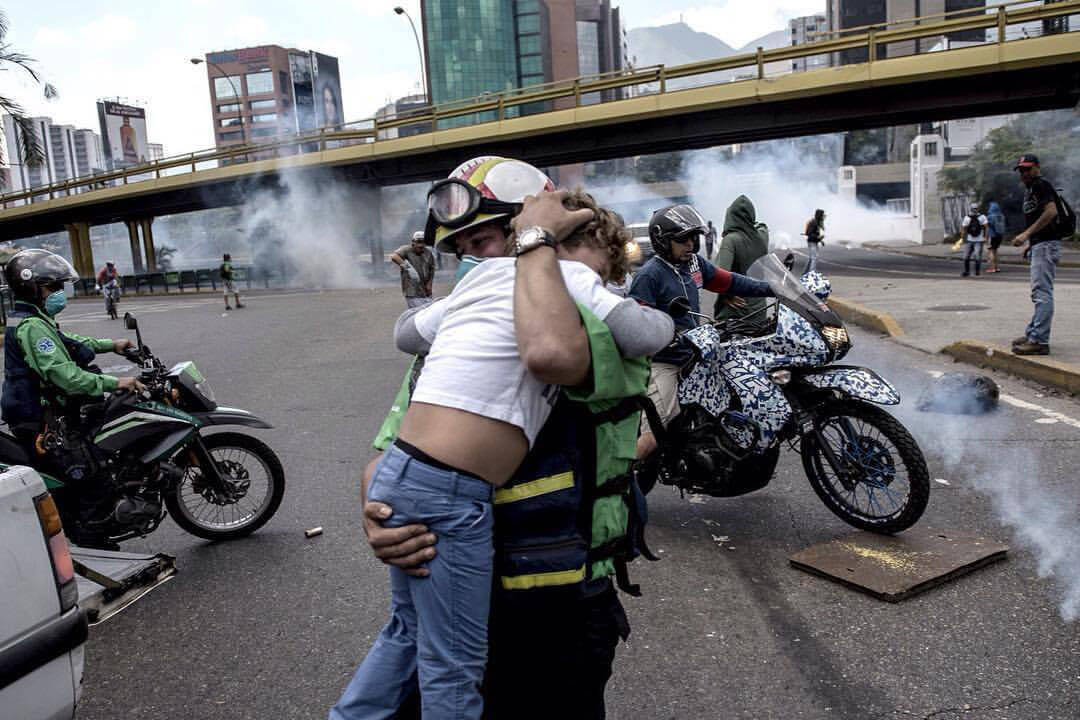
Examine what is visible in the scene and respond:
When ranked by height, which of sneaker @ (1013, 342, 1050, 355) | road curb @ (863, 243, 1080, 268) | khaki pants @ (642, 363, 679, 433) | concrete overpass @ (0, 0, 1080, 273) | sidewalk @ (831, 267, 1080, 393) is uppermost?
concrete overpass @ (0, 0, 1080, 273)

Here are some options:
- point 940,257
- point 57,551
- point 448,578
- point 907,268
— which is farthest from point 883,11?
point 448,578

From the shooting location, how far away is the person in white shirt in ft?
6.28

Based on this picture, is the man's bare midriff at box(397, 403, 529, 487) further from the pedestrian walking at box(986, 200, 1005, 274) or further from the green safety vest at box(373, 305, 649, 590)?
the pedestrian walking at box(986, 200, 1005, 274)

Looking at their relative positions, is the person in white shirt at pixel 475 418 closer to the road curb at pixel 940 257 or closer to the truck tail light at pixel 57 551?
the truck tail light at pixel 57 551

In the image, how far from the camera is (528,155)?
115 feet

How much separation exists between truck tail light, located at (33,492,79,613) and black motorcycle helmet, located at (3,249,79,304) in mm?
2250

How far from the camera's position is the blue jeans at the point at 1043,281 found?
862cm

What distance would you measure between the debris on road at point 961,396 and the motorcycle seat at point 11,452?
6.47m

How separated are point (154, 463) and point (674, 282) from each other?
2998mm

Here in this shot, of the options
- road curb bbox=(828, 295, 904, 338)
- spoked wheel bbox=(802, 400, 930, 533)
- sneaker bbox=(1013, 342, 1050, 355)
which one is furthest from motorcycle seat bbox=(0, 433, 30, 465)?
road curb bbox=(828, 295, 904, 338)

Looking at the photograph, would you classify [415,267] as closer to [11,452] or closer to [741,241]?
[741,241]

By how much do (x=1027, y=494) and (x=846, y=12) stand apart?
108471 millimetres

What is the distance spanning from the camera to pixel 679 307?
4.96m

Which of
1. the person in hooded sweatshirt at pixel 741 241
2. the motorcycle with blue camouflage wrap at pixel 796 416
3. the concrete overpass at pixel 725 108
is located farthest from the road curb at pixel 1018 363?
the concrete overpass at pixel 725 108
